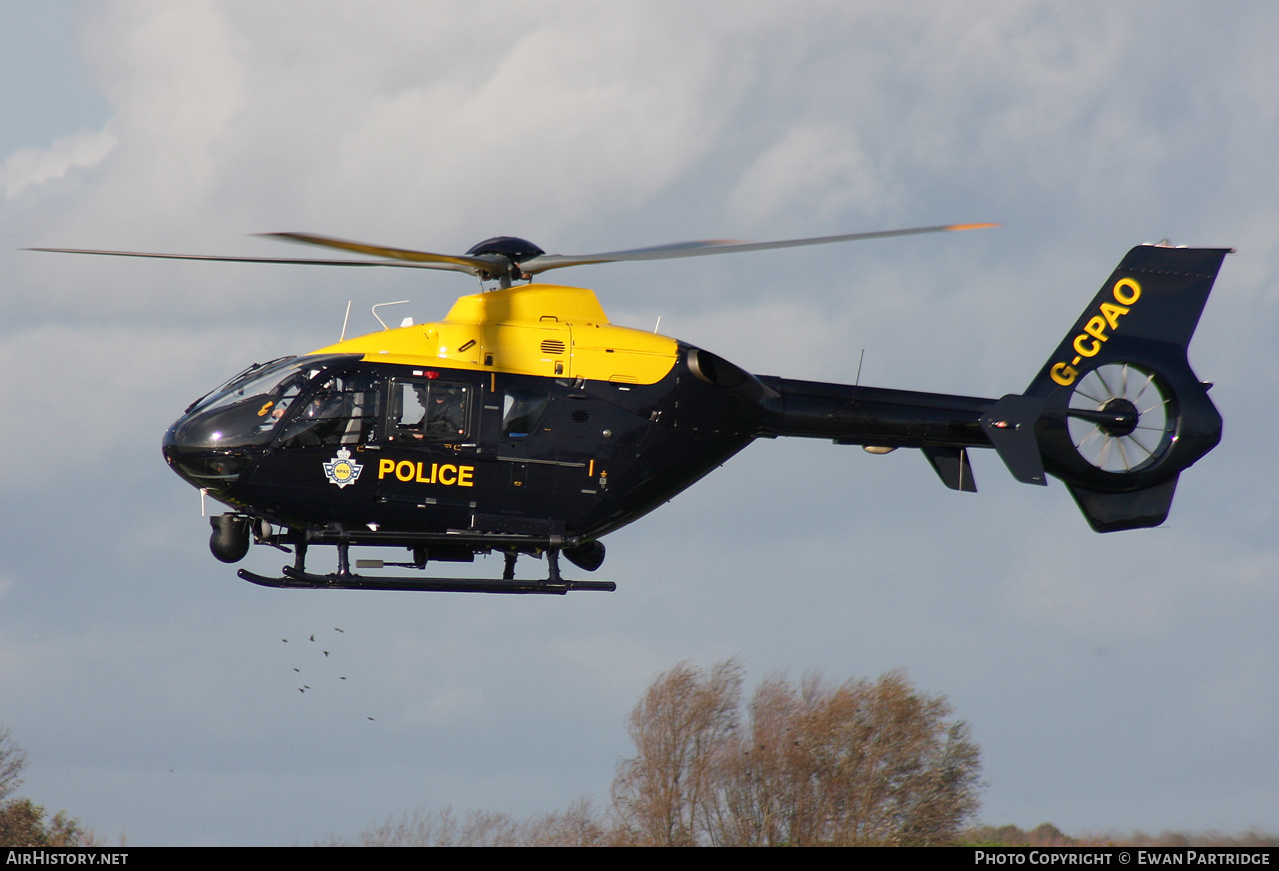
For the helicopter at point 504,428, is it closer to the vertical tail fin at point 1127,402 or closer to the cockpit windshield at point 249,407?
Result: the cockpit windshield at point 249,407

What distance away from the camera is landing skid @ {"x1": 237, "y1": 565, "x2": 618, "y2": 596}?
1700cm

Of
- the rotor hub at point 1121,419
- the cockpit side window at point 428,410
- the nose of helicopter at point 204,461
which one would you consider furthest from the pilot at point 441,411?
the rotor hub at point 1121,419

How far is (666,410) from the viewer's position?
61.1ft

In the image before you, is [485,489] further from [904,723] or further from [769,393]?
[904,723]

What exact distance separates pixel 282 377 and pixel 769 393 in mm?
6275

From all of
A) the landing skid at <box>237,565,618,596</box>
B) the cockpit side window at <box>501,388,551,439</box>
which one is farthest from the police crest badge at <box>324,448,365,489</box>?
the cockpit side window at <box>501,388,551,439</box>

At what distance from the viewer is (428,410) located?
1756 cm

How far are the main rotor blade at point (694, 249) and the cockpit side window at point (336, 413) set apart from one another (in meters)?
2.56

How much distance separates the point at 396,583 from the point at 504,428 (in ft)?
7.48

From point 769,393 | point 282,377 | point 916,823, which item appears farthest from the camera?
point 916,823

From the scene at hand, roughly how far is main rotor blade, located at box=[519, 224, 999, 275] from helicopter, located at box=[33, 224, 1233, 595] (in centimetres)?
3

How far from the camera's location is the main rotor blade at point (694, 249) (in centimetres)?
1644

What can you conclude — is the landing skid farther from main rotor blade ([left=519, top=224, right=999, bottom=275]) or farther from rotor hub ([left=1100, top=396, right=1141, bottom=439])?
rotor hub ([left=1100, top=396, right=1141, bottom=439])

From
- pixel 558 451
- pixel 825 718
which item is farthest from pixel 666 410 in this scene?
pixel 825 718
